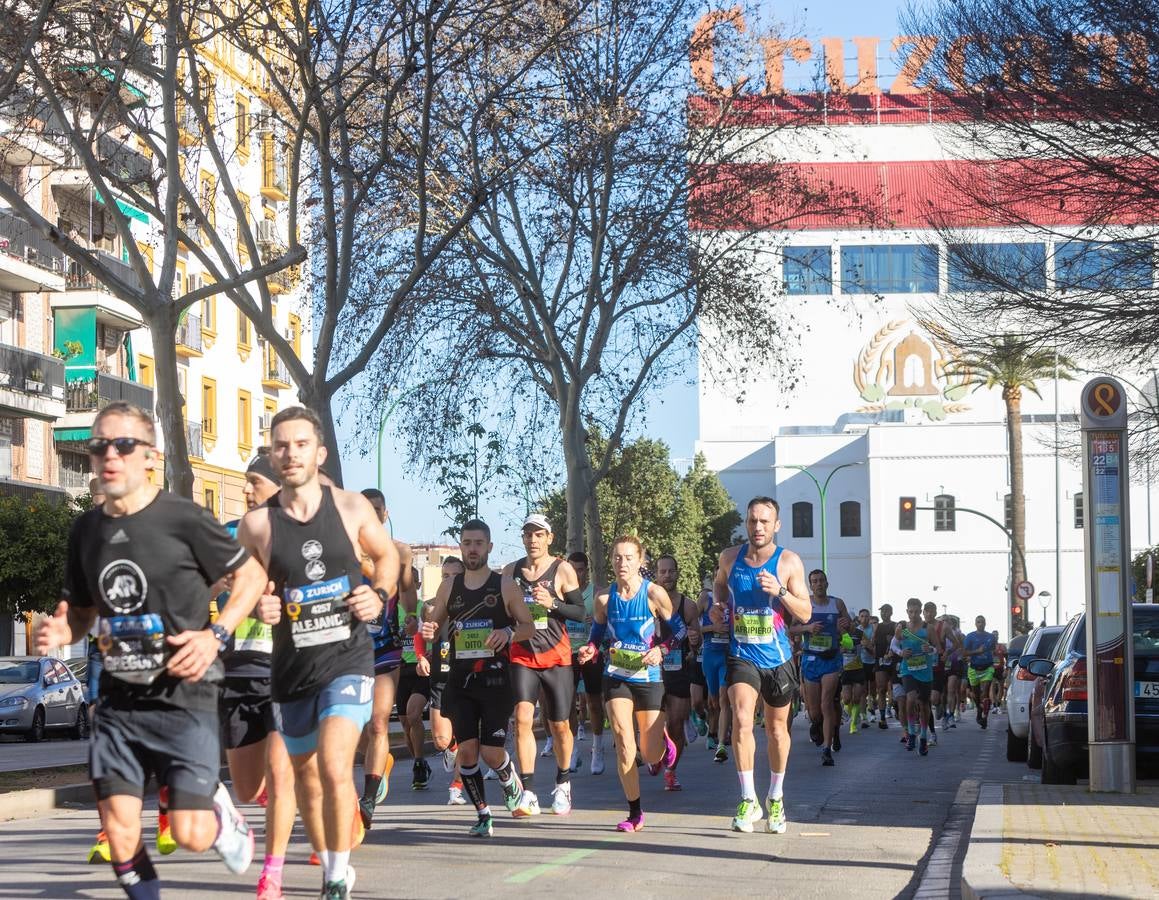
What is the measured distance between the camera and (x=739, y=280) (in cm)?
3300

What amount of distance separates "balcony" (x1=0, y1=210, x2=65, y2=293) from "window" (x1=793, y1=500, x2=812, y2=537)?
43672 millimetres

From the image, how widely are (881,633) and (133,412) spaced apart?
20.5 m

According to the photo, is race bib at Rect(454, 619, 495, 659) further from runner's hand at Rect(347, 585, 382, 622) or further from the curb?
runner's hand at Rect(347, 585, 382, 622)

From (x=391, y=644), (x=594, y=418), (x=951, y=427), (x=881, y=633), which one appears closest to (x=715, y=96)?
(x=594, y=418)

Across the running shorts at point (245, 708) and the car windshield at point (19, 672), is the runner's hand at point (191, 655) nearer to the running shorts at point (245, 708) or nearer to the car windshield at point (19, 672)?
the running shorts at point (245, 708)

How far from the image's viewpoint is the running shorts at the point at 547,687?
500 inches

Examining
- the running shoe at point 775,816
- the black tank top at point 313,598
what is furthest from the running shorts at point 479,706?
the black tank top at point 313,598

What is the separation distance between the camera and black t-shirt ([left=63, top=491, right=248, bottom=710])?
6.65 metres

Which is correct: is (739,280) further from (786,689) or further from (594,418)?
(786,689)

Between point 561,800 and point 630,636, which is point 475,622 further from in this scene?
point 561,800

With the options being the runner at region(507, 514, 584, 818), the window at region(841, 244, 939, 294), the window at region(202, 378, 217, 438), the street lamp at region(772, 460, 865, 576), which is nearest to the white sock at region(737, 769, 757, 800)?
the runner at region(507, 514, 584, 818)

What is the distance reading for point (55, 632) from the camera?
6.70 meters

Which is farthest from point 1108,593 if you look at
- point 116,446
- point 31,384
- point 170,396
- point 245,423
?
point 245,423

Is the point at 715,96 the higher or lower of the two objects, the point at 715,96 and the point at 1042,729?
the higher
